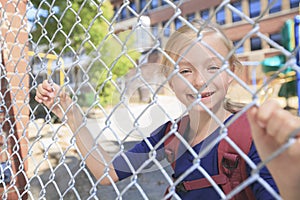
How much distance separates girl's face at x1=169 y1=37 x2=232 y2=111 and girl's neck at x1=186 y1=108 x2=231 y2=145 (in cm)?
9

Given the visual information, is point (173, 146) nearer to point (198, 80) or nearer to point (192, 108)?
point (192, 108)

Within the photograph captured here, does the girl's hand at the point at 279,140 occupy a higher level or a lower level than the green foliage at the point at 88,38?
lower

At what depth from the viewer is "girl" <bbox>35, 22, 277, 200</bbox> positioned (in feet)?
3.26

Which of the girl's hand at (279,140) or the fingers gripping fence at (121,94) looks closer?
the girl's hand at (279,140)

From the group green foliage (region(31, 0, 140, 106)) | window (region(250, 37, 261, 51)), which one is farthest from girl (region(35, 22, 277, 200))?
window (region(250, 37, 261, 51))

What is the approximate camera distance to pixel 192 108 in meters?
1.21

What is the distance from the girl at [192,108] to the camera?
0.99 metres

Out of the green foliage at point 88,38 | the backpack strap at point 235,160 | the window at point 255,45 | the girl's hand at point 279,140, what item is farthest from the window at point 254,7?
the girl's hand at point 279,140

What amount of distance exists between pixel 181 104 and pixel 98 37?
6.66 meters

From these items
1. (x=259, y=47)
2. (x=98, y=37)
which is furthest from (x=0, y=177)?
(x=259, y=47)

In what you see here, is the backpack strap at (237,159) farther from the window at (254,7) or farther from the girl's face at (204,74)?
the window at (254,7)

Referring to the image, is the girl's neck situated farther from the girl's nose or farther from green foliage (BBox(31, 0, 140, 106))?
green foliage (BBox(31, 0, 140, 106))

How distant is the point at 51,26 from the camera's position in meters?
5.85

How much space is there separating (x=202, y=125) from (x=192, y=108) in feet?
0.26
